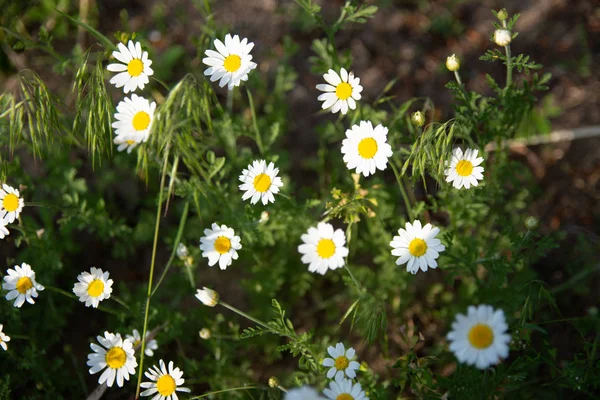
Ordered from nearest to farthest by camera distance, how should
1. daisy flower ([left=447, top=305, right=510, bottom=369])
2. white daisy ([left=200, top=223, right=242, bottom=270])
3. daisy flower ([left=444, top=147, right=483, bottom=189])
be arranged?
daisy flower ([left=447, top=305, right=510, bottom=369]), daisy flower ([left=444, top=147, right=483, bottom=189]), white daisy ([left=200, top=223, right=242, bottom=270])

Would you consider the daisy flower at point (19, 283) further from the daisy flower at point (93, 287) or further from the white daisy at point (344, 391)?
the white daisy at point (344, 391)

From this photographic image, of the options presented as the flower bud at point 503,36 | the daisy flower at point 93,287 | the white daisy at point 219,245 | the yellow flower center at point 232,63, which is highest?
the yellow flower center at point 232,63

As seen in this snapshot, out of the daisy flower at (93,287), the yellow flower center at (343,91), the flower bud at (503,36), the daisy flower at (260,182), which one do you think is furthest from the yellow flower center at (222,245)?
the flower bud at (503,36)

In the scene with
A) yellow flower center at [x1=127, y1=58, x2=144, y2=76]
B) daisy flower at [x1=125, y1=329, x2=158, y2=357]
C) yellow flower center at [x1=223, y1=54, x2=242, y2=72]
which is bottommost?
daisy flower at [x1=125, y1=329, x2=158, y2=357]

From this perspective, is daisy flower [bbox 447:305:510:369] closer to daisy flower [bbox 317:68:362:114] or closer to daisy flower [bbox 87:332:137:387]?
daisy flower [bbox 317:68:362:114]

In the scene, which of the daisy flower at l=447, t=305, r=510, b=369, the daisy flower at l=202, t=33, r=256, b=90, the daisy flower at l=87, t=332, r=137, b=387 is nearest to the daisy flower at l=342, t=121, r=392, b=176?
the daisy flower at l=202, t=33, r=256, b=90

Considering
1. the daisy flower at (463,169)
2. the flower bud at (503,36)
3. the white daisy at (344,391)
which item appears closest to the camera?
the white daisy at (344,391)

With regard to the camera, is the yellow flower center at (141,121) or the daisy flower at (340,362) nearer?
the daisy flower at (340,362)
